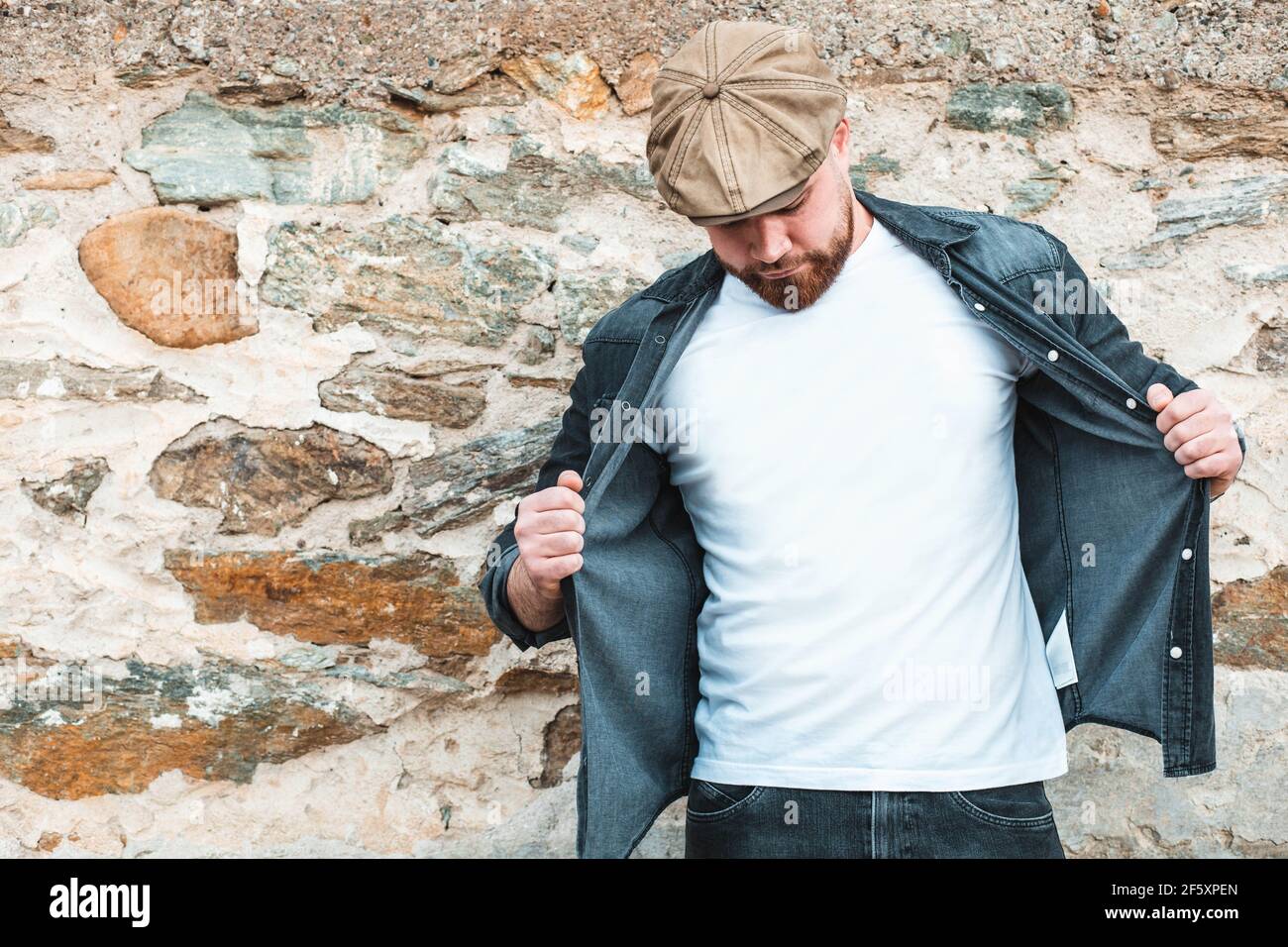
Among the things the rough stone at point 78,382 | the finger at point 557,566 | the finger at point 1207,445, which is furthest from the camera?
the rough stone at point 78,382

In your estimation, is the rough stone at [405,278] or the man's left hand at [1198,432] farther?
the rough stone at [405,278]

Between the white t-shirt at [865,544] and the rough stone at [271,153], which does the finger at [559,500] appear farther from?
the rough stone at [271,153]

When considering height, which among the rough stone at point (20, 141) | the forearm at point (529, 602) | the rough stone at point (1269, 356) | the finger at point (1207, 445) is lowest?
the forearm at point (529, 602)

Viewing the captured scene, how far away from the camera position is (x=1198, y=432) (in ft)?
5.36

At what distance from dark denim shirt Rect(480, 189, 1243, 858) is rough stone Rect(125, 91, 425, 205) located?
0.73 m

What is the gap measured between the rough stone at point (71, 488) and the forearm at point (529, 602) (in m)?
0.94

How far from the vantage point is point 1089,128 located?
2.29m

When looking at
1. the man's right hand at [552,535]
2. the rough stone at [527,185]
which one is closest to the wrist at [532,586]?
the man's right hand at [552,535]

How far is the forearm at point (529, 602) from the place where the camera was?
182 cm

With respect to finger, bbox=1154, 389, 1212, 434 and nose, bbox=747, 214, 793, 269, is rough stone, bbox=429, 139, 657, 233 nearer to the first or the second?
nose, bbox=747, 214, 793, 269

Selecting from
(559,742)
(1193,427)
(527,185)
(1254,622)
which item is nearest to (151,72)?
(527,185)

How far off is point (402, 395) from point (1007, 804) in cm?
135

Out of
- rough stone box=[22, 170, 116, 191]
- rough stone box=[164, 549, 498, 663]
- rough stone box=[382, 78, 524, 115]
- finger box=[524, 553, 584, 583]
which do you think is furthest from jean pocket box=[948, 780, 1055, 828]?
rough stone box=[22, 170, 116, 191]

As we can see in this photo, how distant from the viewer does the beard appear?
1.77 m
